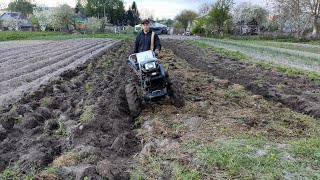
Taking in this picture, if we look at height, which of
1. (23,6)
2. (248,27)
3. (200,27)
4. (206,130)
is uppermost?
(23,6)

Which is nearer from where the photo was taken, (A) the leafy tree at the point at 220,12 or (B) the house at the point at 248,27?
(A) the leafy tree at the point at 220,12

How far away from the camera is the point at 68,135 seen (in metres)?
5.69

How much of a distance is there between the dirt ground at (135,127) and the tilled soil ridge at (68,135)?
0.01 meters

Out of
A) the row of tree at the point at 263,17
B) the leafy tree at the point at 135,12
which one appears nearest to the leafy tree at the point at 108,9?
the leafy tree at the point at 135,12

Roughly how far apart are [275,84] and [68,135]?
6.88 meters

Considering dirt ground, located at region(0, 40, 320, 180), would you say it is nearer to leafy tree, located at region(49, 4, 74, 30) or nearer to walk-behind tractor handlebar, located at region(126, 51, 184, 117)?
walk-behind tractor handlebar, located at region(126, 51, 184, 117)

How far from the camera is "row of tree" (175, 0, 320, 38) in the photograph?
42.7m

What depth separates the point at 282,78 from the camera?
11305mm

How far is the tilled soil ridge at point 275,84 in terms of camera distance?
810 cm

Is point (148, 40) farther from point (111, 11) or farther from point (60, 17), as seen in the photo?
point (111, 11)

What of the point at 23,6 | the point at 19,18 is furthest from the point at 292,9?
the point at 23,6

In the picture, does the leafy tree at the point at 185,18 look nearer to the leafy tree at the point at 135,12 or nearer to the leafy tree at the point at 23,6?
the leafy tree at the point at 135,12

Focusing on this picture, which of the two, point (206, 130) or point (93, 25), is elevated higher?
point (93, 25)

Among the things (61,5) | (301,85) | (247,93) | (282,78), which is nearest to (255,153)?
(247,93)
